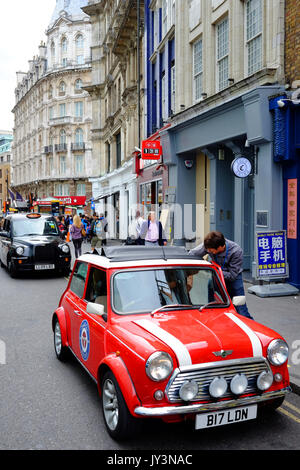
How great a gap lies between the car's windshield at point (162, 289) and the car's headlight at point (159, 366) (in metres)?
0.89

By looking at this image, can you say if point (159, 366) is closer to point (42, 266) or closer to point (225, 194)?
point (42, 266)

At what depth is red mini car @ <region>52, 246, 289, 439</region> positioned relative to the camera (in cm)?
360

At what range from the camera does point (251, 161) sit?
1341 centimetres

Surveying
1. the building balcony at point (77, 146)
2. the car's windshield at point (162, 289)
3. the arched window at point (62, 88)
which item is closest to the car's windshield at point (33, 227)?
the car's windshield at point (162, 289)

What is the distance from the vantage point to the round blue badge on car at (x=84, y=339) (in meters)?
4.83

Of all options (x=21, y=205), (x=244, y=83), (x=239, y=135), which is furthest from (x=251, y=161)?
(x=21, y=205)

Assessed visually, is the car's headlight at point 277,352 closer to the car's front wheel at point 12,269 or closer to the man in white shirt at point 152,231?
the man in white shirt at point 152,231

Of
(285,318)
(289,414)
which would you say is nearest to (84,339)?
(289,414)

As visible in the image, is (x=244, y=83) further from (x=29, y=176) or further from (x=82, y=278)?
(x=29, y=176)

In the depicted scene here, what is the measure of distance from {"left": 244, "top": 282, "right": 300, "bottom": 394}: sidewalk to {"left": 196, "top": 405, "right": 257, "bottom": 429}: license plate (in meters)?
1.37

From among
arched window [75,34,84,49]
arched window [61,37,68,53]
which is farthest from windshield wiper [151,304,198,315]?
arched window [61,37,68,53]

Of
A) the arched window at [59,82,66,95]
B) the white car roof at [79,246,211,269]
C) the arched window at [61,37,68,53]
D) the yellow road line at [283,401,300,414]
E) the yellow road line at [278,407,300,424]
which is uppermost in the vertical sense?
the arched window at [61,37,68,53]

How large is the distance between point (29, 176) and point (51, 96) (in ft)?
55.1

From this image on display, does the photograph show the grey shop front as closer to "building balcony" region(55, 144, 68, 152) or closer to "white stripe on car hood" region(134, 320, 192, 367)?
"white stripe on car hood" region(134, 320, 192, 367)
